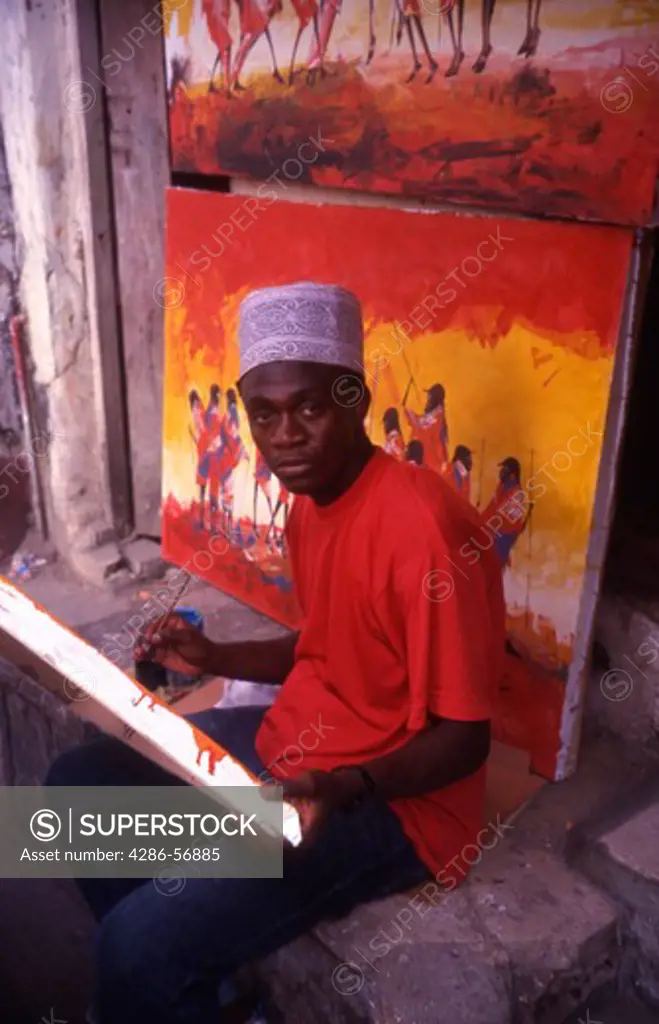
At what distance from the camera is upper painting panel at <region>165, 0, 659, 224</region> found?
6.18ft

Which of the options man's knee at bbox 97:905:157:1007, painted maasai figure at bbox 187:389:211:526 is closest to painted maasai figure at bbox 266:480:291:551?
painted maasai figure at bbox 187:389:211:526

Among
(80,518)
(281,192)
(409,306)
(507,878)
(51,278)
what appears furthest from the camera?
(80,518)

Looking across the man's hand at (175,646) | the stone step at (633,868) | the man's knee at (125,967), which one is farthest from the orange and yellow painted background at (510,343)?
the man's knee at (125,967)

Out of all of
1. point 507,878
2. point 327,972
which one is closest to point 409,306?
point 507,878

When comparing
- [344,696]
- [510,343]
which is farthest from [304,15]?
[344,696]

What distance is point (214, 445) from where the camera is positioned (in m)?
3.17

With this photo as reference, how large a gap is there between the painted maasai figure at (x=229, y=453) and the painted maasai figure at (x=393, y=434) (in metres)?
0.65

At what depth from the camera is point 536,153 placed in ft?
6.76

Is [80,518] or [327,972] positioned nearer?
[327,972]

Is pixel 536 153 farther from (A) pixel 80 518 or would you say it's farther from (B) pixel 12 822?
(B) pixel 12 822

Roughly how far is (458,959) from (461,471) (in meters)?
1.14

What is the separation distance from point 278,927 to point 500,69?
73.6 inches

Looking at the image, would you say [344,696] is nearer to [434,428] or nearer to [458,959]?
[458,959]

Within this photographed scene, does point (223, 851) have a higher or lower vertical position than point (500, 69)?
lower
